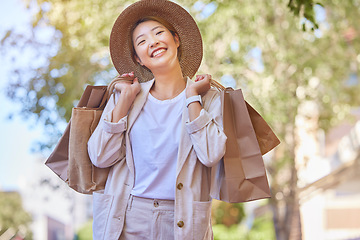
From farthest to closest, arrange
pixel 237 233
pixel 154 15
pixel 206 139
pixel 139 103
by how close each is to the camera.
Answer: pixel 237 233 → pixel 154 15 → pixel 139 103 → pixel 206 139

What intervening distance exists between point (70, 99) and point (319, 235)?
26.8ft

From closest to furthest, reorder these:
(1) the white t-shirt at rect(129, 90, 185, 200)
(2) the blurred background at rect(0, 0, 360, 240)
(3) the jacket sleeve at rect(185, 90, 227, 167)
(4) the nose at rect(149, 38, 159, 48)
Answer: (3) the jacket sleeve at rect(185, 90, 227, 167) < (1) the white t-shirt at rect(129, 90, 185, 200) < (4) the nose at rect(149, 38, 159, 48) < (2) the blurred background at rect(0, 0, 360, 240)

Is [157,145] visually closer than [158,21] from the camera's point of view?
Yes

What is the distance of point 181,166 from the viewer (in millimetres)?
2381

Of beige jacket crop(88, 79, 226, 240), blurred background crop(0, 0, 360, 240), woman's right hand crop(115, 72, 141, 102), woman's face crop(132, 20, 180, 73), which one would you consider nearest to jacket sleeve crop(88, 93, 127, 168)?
beige jacket crop(88, 79, 226, 240)

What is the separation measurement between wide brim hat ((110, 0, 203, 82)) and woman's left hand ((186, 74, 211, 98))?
237 millimetres

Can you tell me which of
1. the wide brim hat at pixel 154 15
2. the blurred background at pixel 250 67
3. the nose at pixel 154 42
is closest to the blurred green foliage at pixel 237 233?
the blurred background at pixel 250 67

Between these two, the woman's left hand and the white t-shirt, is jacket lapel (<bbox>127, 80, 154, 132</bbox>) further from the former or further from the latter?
the woman's left hand

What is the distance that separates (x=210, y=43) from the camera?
25.7 feet

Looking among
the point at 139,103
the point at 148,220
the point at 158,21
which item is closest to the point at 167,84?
the point at 139,103

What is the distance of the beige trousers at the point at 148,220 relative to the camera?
2.40 metres

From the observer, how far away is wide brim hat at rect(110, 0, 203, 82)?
2.65 meters

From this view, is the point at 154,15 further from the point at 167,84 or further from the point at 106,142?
the point at 106,142

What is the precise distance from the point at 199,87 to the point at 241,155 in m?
0.38
